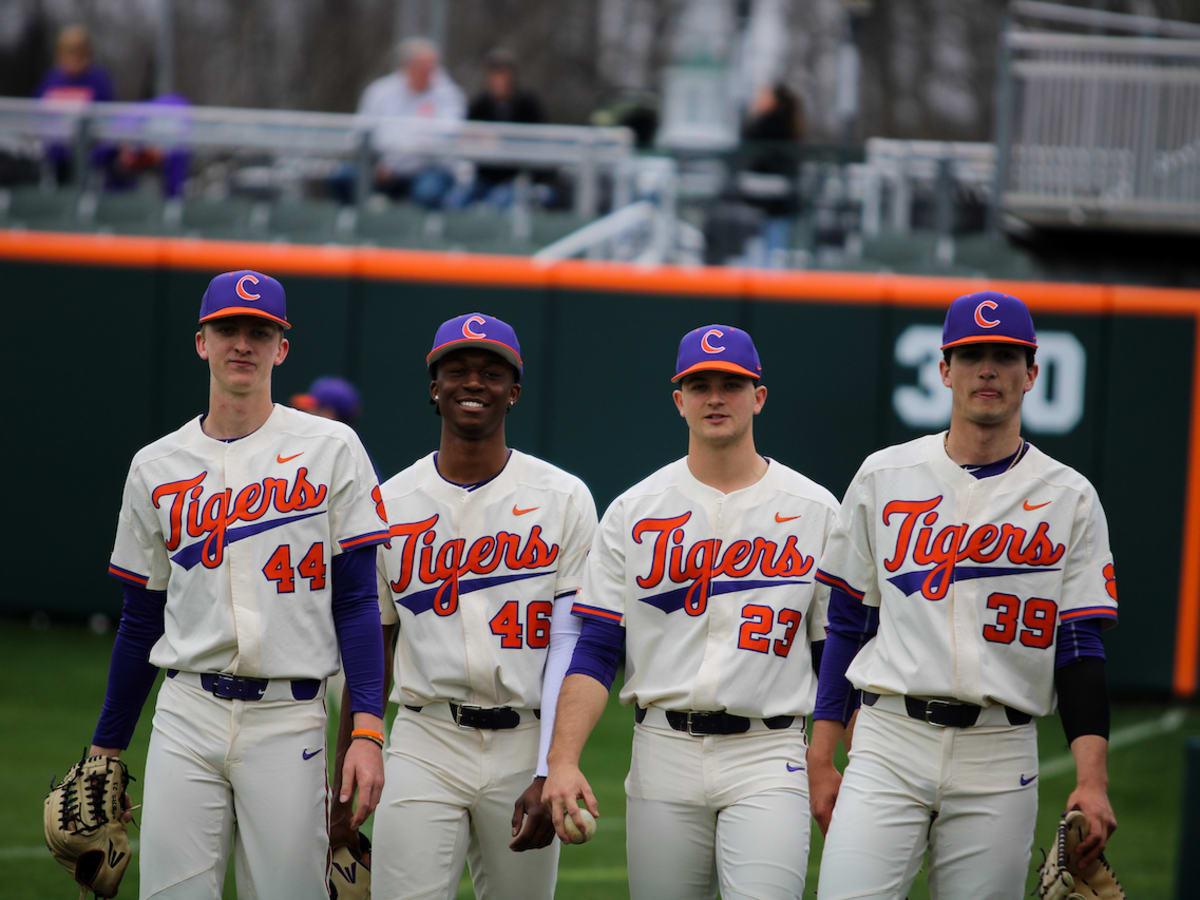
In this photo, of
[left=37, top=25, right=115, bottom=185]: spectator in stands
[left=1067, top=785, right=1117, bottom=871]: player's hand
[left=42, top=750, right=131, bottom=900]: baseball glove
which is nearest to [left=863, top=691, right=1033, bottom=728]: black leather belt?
[left=1067, top=785, right=1117, bottom=871]: player's hand

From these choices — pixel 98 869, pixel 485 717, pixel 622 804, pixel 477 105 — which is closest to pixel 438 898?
pixel 485 717

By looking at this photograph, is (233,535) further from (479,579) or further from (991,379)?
(991,379)

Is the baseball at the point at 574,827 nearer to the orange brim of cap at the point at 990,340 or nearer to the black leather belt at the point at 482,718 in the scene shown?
the black leather belt at the point at 482,718

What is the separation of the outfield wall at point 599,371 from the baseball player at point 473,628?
672 cm

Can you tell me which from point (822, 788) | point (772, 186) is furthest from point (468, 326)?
point (772, 186)

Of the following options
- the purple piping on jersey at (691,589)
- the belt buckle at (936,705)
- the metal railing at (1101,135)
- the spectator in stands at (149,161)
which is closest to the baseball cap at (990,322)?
the purple piping on jersey at (691,589)

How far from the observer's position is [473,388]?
4.50 m

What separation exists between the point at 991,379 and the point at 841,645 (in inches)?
33.3

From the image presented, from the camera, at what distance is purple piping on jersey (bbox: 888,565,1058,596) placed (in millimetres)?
4070

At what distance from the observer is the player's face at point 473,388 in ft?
14.8

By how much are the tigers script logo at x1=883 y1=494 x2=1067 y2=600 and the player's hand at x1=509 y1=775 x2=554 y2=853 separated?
1.13 metres

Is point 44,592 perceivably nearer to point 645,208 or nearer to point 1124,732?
point 645,208

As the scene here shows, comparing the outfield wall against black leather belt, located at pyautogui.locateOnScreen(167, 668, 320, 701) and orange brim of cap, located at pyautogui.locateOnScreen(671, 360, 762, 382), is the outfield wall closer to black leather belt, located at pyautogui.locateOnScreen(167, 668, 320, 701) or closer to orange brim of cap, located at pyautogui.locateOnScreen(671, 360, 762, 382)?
orange brim of cap, located at pyautogui.locateOnScreen(671, 360, 762, 382)

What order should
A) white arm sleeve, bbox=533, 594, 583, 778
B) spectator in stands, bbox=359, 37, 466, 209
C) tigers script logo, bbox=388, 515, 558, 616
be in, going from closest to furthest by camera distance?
white arm sleeve, bbox=533, 594, 583, 778
tigers script logo, bbox=388, 515, 558, 616
spectator in stands, bbox=359, 37, 466, 209
